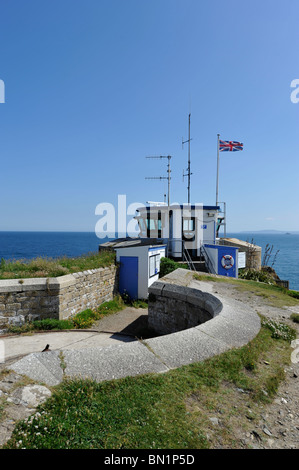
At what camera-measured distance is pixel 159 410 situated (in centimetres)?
249

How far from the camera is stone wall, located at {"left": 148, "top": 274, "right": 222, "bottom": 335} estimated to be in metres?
6.58

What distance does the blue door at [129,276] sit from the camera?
48.9 ft

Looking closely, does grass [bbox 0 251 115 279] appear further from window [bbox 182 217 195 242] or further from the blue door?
window [bbox 182 217 195 242]

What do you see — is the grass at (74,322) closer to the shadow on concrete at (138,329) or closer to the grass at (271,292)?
the shadow on concrete at (138,329)

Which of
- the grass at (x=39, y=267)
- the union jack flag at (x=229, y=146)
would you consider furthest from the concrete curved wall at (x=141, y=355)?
the union jack flag at (x=229, y=146)

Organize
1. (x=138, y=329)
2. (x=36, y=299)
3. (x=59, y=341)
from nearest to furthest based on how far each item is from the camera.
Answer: (x=59, y=341)
(x=36, y=299)
(x=138, y=329)

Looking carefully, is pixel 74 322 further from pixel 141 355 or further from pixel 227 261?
pixel 227 261

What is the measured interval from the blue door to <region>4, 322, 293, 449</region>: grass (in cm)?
1158

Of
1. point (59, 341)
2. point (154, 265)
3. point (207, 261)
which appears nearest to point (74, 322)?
point (59, 341)

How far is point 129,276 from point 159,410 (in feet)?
41.5

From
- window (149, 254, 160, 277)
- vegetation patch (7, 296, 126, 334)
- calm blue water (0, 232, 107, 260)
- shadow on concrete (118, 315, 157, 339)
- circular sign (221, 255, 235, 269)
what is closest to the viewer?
shadow on concrete (118, 315, 157, 339)

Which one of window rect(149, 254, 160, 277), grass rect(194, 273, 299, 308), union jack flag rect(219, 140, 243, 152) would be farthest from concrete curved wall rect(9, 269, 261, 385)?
union jack flag rect(219, 140, 243, 152)

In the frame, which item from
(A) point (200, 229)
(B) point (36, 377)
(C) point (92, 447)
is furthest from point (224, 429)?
(A) point (200, 229)

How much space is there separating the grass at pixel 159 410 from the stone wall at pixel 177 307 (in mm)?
2867
